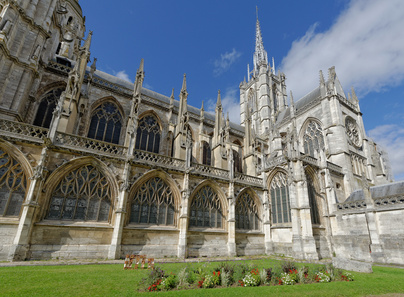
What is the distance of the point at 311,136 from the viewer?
963 inches

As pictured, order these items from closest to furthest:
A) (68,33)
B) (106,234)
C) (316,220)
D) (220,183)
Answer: (106,234) → (220,183) → (316,220) → (68,33)

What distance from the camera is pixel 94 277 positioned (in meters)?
6.29

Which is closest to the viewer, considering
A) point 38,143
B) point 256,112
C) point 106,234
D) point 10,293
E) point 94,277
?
point 10,293

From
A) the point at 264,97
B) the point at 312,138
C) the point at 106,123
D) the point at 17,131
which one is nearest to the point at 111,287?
the point at 17,131

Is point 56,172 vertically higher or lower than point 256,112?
lower

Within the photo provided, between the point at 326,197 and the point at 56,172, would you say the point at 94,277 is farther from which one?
the point at 326,197

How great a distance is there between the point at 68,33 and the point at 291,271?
28.2m

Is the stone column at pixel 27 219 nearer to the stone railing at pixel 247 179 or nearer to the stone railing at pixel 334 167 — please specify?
the stone railing at pixel 247 179

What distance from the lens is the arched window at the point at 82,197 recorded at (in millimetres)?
10344

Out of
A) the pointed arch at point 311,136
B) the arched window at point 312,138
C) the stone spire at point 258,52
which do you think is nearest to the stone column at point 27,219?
the pointed arch at point 311,136

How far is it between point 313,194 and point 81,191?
55.3 ft

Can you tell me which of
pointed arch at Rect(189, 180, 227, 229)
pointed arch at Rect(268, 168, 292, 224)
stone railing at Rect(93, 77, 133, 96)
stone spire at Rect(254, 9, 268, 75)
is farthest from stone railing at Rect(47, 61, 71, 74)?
stone spire at Rect(254, 9, 268, 75)

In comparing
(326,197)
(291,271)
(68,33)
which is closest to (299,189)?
(326,197)

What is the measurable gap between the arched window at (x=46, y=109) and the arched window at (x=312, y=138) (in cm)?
2512
